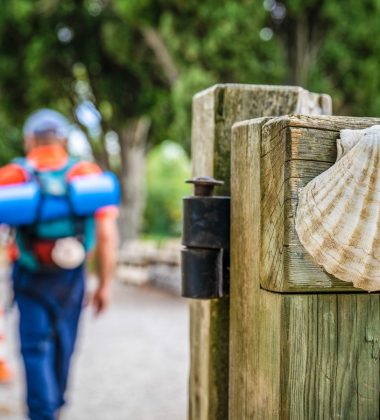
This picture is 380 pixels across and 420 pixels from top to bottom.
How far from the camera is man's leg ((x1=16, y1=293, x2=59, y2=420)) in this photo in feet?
11.8

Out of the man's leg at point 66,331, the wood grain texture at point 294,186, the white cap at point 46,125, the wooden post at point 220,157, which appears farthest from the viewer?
the white cap at point 46,125

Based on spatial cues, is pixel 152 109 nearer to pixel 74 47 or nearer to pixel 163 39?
pixel 74 47

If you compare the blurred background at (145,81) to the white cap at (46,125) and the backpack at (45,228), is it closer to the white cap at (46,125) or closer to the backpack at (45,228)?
the backpack at (45,228)

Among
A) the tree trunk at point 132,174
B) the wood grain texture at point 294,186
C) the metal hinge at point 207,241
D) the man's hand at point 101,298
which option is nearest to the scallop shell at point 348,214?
the wood grain texture at point 294,186

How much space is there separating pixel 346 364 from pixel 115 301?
34.4 ft

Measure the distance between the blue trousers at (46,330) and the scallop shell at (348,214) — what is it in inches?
103

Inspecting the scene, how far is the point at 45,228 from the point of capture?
142 inches

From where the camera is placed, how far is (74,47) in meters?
17.8

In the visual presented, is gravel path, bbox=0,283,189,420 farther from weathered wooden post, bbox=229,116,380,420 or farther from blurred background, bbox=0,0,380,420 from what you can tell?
weathered wooden post, bbox=229,116,380,420

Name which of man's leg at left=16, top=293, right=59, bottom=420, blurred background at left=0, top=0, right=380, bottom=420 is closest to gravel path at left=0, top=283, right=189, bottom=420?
blurred background at left=0, top=0, right=380, bottom=420

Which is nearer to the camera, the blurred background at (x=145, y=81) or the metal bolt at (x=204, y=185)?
the metal bolt at (x=204, y=185)

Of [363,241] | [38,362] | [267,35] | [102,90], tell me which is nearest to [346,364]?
[363,241]

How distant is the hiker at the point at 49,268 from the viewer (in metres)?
3.59

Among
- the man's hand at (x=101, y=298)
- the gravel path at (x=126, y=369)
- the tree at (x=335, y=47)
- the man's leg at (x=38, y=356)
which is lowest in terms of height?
the gravel path at (x=126, y=369)
